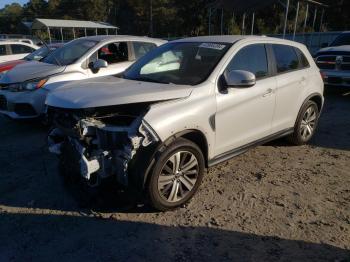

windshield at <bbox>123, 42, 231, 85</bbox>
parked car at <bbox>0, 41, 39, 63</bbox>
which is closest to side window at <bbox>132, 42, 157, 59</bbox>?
windshield at <bbox>123, 42, 231, 85</bbox>

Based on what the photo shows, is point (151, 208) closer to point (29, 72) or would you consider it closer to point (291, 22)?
point (29, 72)

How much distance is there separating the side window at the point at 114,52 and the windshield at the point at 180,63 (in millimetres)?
2729

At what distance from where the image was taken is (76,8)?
2657 inches

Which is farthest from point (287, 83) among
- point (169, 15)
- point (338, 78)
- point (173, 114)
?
point (169, 15)

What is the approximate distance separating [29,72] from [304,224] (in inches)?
221

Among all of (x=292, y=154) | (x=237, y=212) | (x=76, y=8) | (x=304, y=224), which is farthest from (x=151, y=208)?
(x=76, y=8)

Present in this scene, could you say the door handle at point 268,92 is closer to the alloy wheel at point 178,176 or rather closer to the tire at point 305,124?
the tire at point 305,124

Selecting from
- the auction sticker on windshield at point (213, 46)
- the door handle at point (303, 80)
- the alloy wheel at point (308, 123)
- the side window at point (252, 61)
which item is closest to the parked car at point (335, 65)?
the alloy wheel at point (308, 123)

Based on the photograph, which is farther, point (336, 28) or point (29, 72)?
point (336, 28)

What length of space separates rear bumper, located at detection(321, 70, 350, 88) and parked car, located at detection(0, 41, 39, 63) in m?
10.1

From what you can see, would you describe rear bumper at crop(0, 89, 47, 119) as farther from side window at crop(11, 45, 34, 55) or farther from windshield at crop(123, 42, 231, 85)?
side window at crop(11, 45, 34, 55)

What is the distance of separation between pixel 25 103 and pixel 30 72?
0.71m

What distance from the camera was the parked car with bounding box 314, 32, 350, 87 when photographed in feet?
31.0

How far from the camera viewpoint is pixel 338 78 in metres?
9.52
